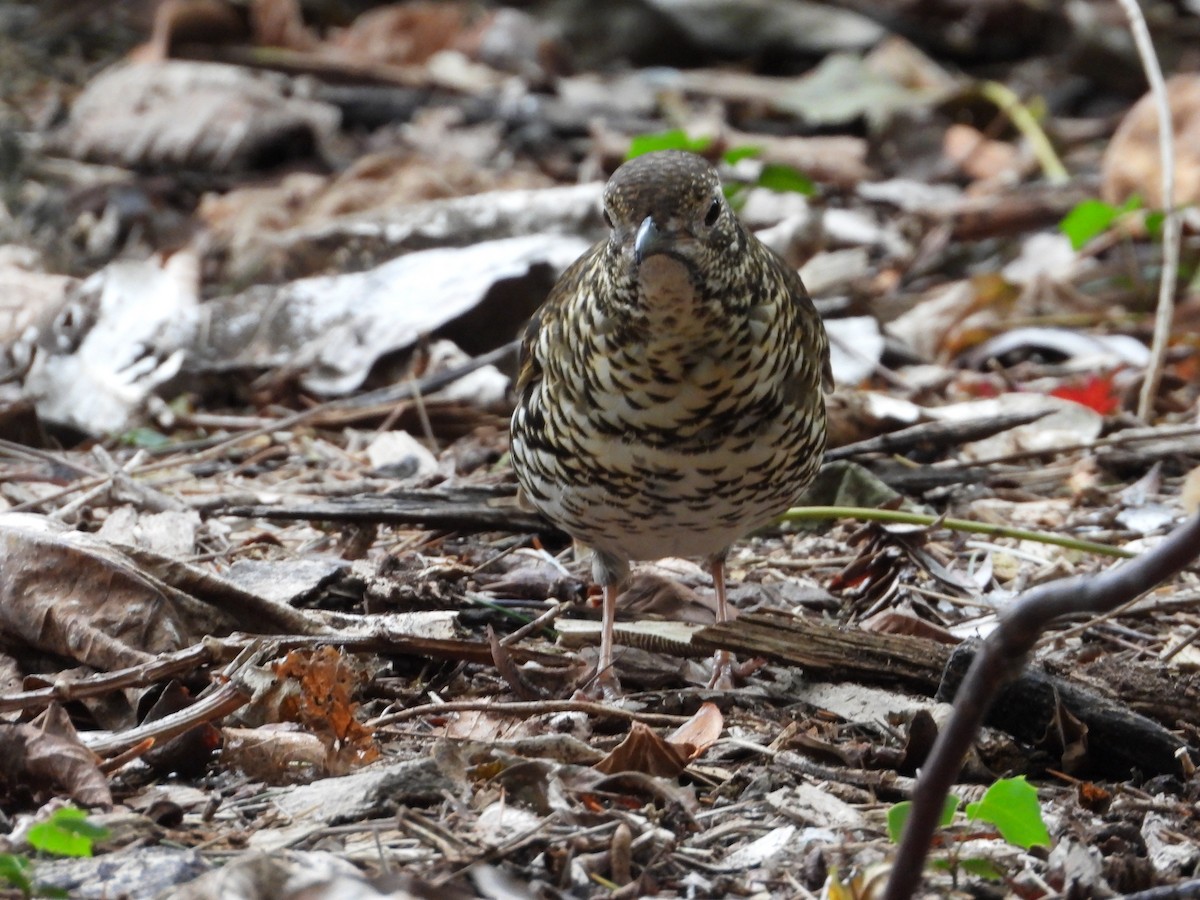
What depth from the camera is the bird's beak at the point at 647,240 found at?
10.1 feet

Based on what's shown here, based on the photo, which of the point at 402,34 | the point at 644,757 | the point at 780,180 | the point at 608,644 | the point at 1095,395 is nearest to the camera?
the point at 644,757

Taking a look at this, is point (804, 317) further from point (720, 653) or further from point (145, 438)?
point (145, 438)

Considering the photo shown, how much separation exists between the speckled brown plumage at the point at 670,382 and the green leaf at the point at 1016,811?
4.02 feet

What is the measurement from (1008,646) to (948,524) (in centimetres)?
250

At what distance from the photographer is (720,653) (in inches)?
146

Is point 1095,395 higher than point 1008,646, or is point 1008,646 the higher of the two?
point 1008,646

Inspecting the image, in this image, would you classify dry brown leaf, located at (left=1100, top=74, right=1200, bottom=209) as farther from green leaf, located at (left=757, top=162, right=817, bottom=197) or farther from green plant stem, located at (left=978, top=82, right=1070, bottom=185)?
green leaf, located at (left=757, top=162, right=817, bottom=197)

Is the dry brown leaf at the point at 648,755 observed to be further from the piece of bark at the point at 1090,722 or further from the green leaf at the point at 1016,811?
the green leaf at the point at 1016,811

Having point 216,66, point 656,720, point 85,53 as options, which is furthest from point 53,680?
point 85,53

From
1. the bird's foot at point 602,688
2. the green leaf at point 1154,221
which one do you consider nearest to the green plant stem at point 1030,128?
the green leaf at point 1154,221

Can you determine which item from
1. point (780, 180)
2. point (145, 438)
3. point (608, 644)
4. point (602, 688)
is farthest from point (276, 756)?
point (780, 180)

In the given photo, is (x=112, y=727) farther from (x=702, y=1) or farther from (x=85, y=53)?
(x=702, y=1)

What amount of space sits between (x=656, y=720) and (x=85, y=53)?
27.8 feet

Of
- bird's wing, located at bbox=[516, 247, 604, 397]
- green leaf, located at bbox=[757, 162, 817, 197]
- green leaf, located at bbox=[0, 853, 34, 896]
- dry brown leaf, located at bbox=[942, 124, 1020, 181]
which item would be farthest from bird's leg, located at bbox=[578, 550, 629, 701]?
dry brown leaf, located at bbox=[942, 124, 1020, 181]
